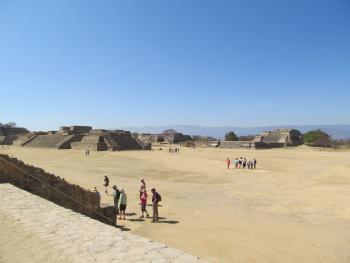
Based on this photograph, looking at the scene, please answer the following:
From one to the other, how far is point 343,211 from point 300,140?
65.6 meters

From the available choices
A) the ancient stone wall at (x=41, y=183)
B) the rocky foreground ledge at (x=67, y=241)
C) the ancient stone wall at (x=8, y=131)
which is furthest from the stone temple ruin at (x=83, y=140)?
the rocky foreground ledge at (x=67, y=241)

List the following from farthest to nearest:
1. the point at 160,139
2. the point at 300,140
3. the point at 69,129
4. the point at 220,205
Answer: the point at 160,139 < the point at 300,140 < the point at 69,129 < the point at 220,205

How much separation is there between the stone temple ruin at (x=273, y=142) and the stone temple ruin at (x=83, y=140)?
1938 cm

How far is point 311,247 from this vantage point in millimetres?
9672

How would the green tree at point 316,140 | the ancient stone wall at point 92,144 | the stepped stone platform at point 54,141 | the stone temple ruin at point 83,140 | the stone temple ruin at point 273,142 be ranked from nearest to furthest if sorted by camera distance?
the ancient stone wall at point 92,144
the stone temple ruin at point 83,140
the stepped stone platform at point 54,141
the stone temple ruin at point 273,142
the green tree at point 316,140

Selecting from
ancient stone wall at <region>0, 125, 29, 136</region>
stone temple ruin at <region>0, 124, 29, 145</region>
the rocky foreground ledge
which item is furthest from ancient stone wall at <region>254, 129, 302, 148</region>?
the rocky foreground ledge

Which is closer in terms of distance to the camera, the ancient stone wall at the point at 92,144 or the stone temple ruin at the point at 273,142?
the ancient stone wall at the point at 92,144

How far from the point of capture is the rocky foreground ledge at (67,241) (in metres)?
4.79

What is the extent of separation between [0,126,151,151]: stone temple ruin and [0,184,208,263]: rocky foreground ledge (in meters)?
44.7

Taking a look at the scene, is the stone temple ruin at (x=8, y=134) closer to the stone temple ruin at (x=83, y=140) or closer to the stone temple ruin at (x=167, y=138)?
the stone temple ruin at (x=83, y=140)

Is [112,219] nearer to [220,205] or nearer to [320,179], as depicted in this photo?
[220,205]

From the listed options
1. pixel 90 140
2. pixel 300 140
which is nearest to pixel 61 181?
pixel 90 140

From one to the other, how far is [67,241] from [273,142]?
236ft

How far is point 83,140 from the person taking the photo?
56469mm
